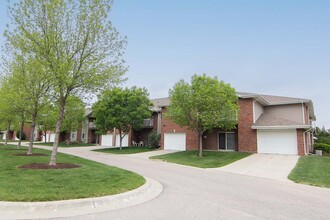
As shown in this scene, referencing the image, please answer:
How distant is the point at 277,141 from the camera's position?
22266mm

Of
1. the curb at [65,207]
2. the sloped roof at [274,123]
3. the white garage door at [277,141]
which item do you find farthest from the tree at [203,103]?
the curb at [65,207]

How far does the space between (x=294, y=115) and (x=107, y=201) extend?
78.8ft

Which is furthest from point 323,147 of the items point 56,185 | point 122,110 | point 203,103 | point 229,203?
point 56,185

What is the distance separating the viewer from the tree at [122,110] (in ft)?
90.5

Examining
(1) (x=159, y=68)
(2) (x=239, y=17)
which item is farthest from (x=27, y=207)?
(1) (x=159, y=68)

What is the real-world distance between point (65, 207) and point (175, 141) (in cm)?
2256

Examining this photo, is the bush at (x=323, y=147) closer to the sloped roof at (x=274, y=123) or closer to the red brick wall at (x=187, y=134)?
the sloped roof at (x=274, y=123)

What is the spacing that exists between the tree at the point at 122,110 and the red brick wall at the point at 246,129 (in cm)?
1068

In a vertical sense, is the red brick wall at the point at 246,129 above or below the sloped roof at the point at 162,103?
below

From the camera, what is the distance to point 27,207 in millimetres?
5414

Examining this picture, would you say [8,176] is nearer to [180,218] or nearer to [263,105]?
[180,218]

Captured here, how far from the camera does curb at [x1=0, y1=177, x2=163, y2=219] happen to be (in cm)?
519

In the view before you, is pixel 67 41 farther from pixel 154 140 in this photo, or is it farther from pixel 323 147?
pixel 323 147

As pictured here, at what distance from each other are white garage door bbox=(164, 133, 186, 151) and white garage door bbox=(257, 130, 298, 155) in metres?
8.13
